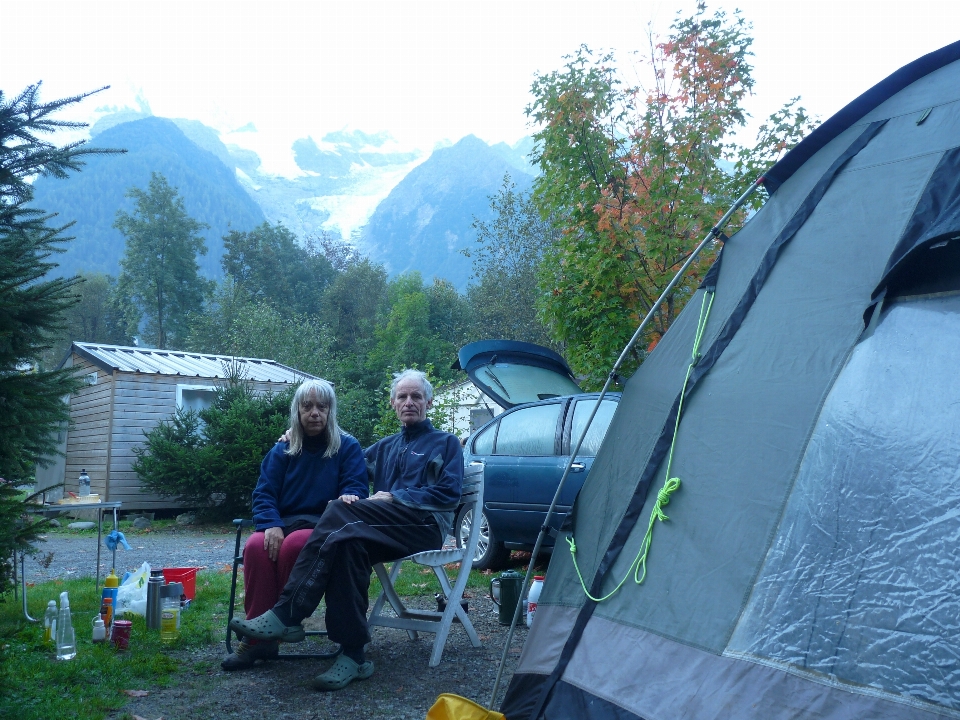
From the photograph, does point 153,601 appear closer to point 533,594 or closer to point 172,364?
point 533,594

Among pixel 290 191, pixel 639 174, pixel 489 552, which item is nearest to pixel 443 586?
pixel 489 552

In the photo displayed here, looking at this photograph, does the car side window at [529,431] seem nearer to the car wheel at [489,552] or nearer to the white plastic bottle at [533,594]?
the car wheel at [489,552]

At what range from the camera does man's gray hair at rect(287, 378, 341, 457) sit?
14.0ft

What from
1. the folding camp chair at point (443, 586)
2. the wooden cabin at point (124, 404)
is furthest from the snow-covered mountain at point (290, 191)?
the folding camp chair at point (443, 586)

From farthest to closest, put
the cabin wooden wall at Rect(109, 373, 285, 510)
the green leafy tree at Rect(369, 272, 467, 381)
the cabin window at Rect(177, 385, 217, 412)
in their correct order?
1. the green leafy tree at Rect(369, 272, 467, 381)
2. the cabin window at Rect(177, 385, 217, 412)
3. the cabin wooden wall at Rect(109, 373, 285, 510)

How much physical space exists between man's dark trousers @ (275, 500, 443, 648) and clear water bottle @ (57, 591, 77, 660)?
124cm

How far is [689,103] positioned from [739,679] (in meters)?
7.00

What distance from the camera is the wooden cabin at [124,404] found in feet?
43.8

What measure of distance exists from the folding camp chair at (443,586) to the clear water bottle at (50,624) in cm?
162

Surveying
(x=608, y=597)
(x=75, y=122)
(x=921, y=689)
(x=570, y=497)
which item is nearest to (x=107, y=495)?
(x=570, y=497)

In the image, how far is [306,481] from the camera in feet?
13.9

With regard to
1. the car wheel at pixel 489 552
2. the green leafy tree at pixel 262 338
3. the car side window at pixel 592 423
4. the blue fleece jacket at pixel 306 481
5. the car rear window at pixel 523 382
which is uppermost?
the green leafy tree at pixel 262 338

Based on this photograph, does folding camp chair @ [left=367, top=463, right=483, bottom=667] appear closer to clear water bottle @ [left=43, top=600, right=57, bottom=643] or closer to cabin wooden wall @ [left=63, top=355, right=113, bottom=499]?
clear water bottle @ [left=43, top=600, right=57, bottom=643]

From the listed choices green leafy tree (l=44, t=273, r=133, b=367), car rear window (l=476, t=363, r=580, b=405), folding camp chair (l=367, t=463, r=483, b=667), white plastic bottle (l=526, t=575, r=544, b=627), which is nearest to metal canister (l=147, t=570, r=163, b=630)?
folding camp chair (l=367, t=463, r=483, b=667)
